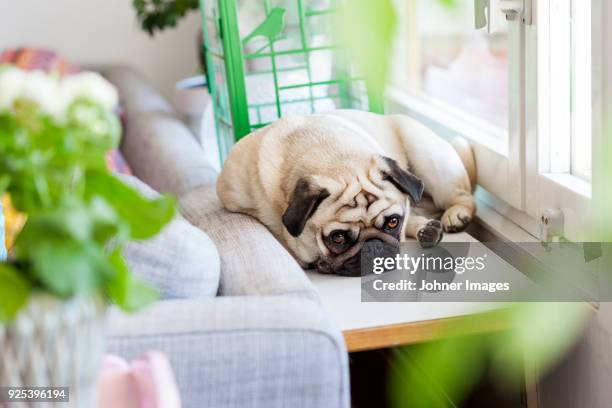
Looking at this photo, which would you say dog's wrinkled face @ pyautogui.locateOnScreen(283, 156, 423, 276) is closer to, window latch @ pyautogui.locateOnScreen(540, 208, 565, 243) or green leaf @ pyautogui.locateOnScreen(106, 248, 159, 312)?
window latch @ pyautogui.locateOnScreen(540, 208, 565, 243)

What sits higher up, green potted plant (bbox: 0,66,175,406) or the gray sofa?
green potted plant (bbox: 0,66,175,406)

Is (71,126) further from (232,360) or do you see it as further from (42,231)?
(232,360)

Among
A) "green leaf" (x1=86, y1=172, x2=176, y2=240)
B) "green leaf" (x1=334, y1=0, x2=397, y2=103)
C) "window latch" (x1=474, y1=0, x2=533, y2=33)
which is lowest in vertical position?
"green leaf" (x1=86, y1=172, x2=176, y2=240)

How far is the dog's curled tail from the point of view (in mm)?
1890

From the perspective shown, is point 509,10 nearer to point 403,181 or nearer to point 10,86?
point 403,181

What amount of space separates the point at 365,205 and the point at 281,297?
0.42 m

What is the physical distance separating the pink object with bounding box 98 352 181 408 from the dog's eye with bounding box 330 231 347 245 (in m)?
0.64

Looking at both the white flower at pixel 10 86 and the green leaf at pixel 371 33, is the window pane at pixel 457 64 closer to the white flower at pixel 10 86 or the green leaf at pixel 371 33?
the white flower at pixel 10 86

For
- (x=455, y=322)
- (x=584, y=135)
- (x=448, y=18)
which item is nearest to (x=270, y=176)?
(x=455, y=322)

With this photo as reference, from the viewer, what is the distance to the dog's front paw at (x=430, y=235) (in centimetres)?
163

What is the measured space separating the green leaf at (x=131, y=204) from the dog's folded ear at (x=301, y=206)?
724mm

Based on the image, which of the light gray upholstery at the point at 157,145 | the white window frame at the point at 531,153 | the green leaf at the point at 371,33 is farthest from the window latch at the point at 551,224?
the green leaf at the point at 371,33

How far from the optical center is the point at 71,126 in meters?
0.76

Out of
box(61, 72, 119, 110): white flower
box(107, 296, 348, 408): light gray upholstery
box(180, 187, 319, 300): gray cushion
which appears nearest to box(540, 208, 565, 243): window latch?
Result: box(180, 187, 319, 300): gray cushion
